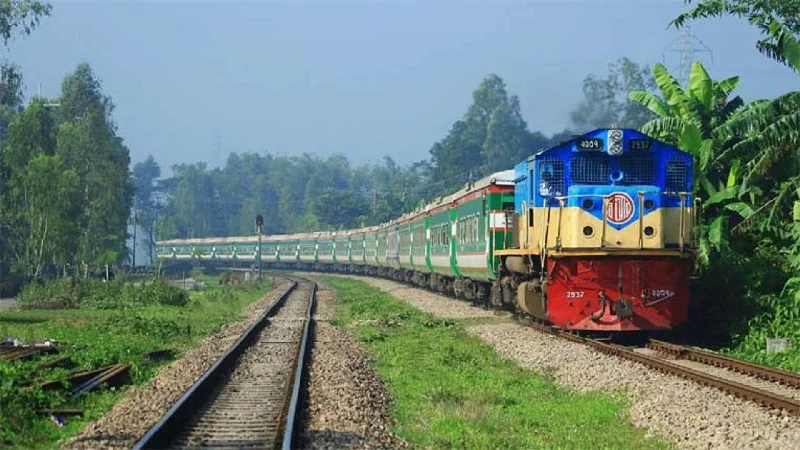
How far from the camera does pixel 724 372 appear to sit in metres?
14.9

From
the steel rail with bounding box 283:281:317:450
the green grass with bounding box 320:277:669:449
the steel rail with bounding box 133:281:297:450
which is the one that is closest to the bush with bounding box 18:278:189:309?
the steel rail with bounding box 283:281:317:450

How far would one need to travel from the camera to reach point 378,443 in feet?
33.8

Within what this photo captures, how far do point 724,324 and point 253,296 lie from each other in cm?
2675

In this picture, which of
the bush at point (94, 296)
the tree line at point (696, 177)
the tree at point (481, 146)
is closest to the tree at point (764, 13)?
the tree line at point (696, 177)

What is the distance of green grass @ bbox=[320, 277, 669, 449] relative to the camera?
34.9 feet

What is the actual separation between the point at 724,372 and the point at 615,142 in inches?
209

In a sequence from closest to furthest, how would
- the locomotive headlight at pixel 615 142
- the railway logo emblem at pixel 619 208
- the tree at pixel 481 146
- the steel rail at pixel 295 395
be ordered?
the steel rail at pixel 295 395, the railway logo emblem at pixel 619 208, the locomotive headlight at pixel 615 142, the tree at pixel 481 146

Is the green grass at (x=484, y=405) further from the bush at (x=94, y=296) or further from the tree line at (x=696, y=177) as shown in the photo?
the bush at (x=94, y=296)

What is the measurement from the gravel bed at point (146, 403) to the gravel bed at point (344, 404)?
5.55ft

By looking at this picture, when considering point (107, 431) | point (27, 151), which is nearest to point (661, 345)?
point (107, 431)

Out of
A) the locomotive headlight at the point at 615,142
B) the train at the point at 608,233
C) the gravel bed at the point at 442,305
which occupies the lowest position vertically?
the gravel bed at the point at 442,305

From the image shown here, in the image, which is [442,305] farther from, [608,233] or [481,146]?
[481,146]

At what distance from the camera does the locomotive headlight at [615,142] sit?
18.8 meters

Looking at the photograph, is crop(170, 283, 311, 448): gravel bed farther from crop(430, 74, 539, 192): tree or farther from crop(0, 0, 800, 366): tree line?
crop(430, 74, 539, 192): tree
